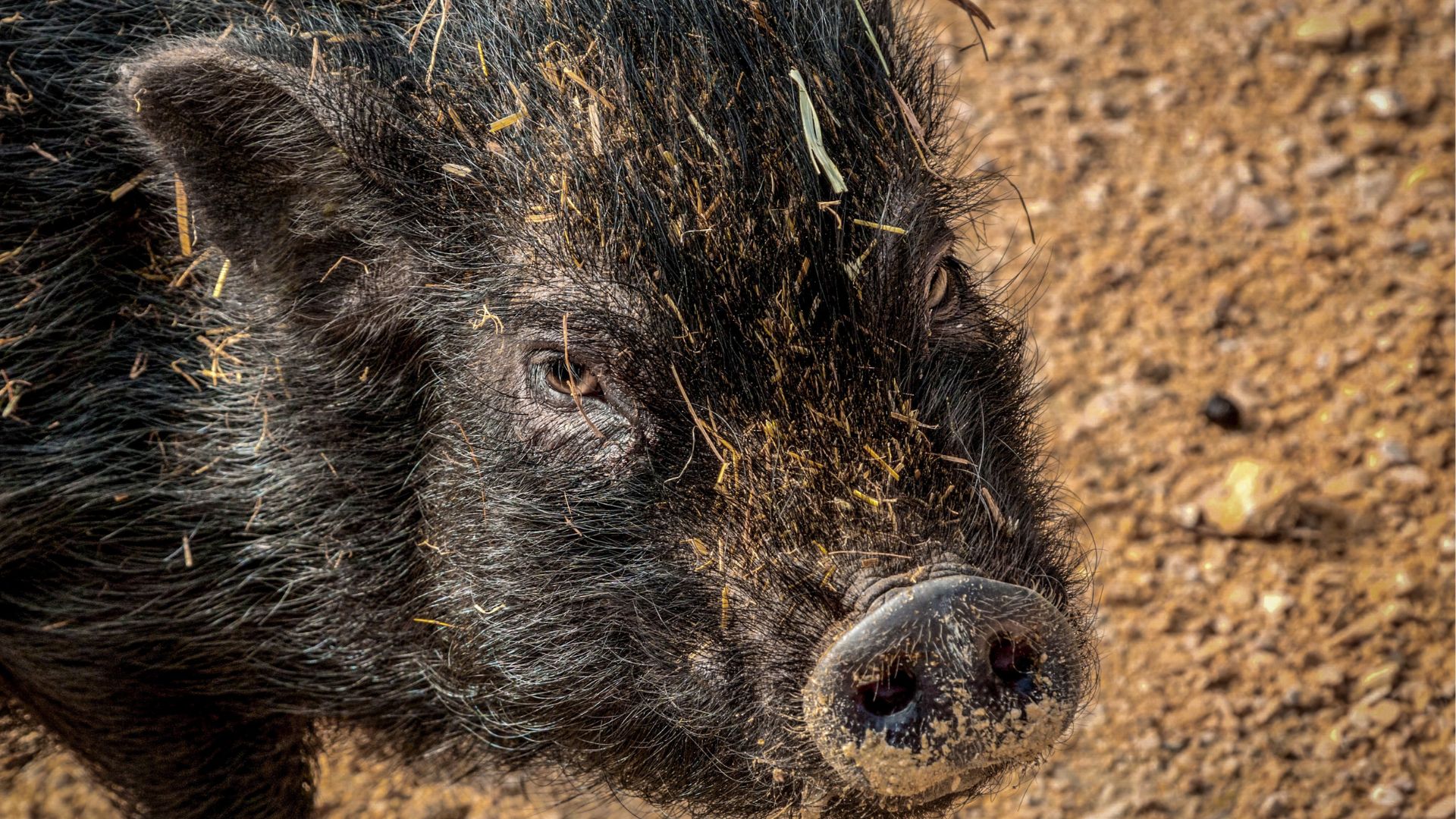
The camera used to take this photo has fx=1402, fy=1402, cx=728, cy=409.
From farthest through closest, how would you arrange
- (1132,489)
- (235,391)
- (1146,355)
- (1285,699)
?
1. (1146,355)
2. (1132,489)
3. (1285,699)
4. (235,391)

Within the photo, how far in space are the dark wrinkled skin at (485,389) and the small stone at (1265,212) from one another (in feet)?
7.29

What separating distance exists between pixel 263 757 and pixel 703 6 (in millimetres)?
2308

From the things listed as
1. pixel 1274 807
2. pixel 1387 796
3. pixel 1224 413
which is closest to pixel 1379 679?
pixel 1387 796

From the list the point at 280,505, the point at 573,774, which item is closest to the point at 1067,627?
the point at 573,774

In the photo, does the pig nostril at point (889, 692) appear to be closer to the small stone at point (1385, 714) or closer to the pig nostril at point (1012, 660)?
the pig nostril at point (1012, 660)

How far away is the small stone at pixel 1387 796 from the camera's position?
3.79 m

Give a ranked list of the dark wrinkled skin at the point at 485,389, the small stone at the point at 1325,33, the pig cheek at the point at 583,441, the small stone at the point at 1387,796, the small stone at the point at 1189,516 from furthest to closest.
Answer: the small stone at the point at 1325,33 → the small stone at the point at 1189,516 → the small stone at the point at 1387,796 → the pig cheek at the point at 583,441 → the dark wrinkled skin at the point at 485,389

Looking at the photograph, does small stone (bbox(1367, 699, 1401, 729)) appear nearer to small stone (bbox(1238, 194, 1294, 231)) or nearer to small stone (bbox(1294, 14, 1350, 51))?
small stone (bbox(1238, 194, 1294, 231))

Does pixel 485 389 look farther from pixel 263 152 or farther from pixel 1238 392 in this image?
pixel 1238 392

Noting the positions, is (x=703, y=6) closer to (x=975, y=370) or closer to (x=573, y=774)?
(x=975, y=370)

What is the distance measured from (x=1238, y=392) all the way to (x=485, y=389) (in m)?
2.94

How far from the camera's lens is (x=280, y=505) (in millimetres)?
3262

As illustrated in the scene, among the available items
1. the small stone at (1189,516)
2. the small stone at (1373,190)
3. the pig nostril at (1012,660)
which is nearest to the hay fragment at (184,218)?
the pig nostril at (1012,660)

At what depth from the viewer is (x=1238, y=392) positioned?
4.86 metres
